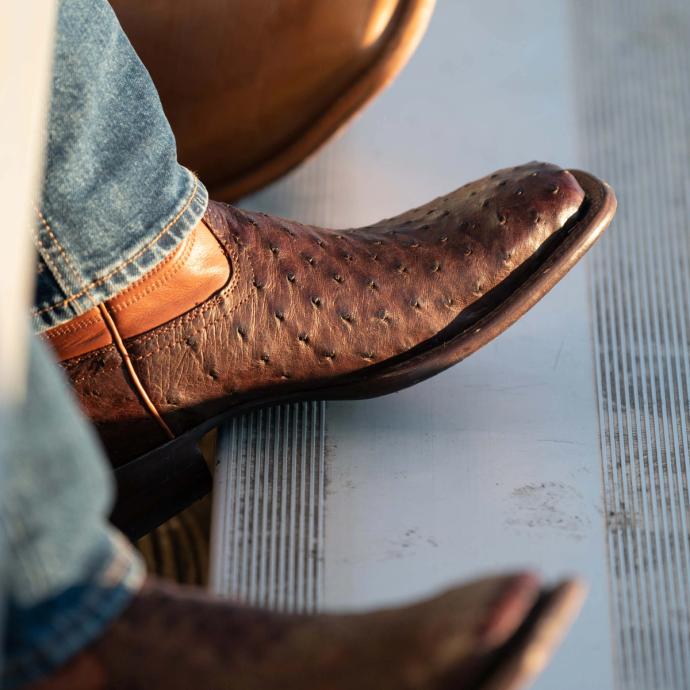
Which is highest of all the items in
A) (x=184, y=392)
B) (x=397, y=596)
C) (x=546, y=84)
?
(x=546, y=84)

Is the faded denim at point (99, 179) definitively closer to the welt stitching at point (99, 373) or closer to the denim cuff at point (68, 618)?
the welt stitching at point (99, 373)

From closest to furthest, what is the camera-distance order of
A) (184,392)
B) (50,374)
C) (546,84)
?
(50,374), (184,392), (546,84)

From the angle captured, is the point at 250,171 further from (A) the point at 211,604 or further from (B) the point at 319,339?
(A) the point at 211,604

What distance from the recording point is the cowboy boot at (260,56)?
3.43 ft

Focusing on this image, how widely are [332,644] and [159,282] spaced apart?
0.34 metres

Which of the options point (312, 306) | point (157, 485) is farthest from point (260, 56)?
point (157, 485)

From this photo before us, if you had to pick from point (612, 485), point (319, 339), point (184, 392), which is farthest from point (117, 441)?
point (612, 485)

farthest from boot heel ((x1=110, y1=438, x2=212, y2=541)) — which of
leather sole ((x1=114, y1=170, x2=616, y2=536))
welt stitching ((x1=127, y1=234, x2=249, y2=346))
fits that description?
welt stitching ((x1=127, y1=234, x2=249, y2=346))

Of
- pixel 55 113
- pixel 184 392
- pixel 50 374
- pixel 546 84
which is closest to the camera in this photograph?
pixel 50 374

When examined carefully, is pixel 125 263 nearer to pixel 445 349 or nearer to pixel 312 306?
pixel 312 306

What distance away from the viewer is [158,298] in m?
0.78

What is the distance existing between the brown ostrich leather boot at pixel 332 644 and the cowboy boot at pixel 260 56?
63cm

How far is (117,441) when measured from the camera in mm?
845

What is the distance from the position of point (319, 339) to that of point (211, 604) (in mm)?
332
